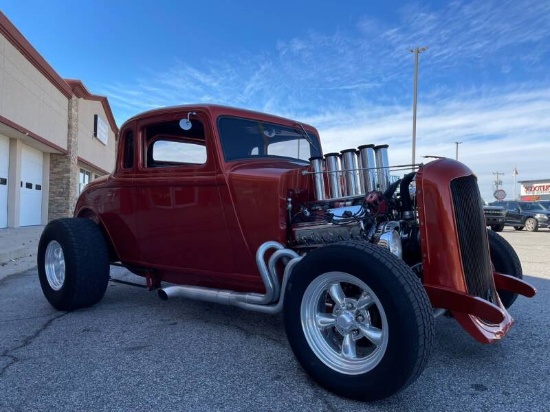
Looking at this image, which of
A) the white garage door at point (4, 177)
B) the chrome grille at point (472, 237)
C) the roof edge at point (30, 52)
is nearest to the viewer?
Answer: the chrome grille at point (472, 237)

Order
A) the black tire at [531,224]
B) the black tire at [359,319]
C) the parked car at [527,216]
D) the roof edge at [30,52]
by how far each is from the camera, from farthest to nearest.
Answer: the black tire at [531,224], the parked car at [527,216], the roof edge at [30,52], the black tire at [359,319]

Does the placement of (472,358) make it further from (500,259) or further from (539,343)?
(500,259)

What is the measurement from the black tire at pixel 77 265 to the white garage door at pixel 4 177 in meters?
11.5

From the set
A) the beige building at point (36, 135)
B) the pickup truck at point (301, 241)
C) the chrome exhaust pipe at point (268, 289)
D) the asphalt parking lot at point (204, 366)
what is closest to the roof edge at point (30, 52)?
the beige building at point (36, 135)

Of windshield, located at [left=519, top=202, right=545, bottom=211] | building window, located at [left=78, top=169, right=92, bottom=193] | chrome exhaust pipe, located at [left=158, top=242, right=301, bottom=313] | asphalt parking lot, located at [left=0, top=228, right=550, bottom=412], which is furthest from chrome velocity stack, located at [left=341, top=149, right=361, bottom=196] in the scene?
windshield, located at [left=519, top=202, right=545, bottom=211]

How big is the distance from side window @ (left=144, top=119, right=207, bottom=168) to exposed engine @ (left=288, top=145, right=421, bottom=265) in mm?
1210

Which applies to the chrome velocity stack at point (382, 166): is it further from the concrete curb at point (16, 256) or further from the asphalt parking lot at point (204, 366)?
the concrete curb at point (16, 256)

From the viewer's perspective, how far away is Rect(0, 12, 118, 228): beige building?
13.6 metres

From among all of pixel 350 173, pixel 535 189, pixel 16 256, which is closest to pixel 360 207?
pixel 350 173

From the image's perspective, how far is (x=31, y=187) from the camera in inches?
674

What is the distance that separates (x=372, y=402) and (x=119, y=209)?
302 cm

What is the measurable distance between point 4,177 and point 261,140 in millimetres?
13578

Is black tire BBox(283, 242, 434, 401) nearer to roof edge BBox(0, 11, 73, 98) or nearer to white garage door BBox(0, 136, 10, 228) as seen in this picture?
roof edge BBox(0, 11, 73, 98)

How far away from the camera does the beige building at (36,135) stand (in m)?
13.6
